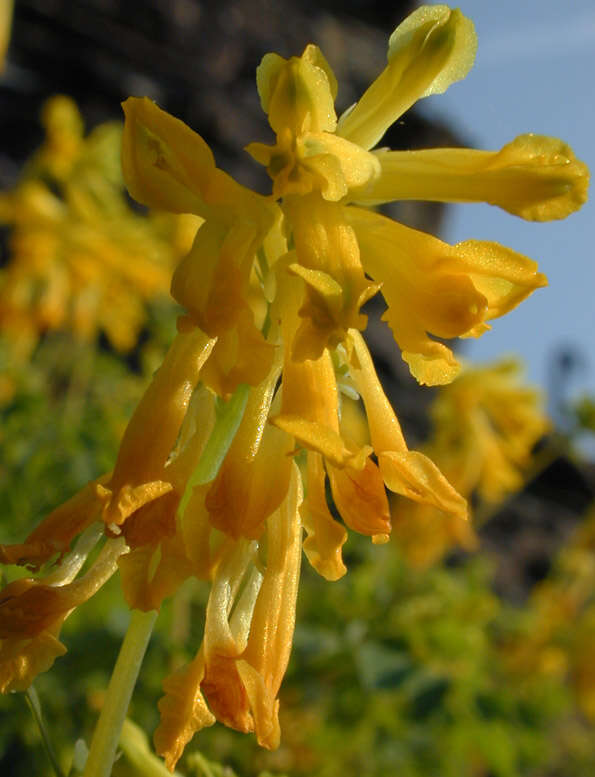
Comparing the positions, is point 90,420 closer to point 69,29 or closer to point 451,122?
point 69,29

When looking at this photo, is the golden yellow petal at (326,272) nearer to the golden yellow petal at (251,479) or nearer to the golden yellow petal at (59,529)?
the golden yellow petal at (251,479)

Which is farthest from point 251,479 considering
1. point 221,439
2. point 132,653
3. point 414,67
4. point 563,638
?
point 563,638

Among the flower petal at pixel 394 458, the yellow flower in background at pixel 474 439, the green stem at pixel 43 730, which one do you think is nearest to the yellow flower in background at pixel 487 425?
the yellow flower in background at pixel 474 439

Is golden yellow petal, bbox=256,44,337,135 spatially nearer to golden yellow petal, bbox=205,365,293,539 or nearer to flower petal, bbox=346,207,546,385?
flower petal, bbox=346,207,546,385

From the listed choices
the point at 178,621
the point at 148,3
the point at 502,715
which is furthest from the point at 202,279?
the point at 148,3

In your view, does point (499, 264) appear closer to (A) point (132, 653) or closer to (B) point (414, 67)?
(B) point (414, 67)

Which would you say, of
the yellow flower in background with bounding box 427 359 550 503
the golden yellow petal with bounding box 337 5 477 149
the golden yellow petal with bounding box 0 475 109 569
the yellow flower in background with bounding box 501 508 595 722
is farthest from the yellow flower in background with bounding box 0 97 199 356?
the golden yellow petal with bounding box 0 475 109 569

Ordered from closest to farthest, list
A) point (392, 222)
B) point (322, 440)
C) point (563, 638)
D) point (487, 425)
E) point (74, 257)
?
Answer: point (322, 440)
point (392, 222)
point (74, 257)
point (487, 425)
point (563, 638)

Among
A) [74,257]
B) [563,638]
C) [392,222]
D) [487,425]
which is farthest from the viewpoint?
[563,638]
